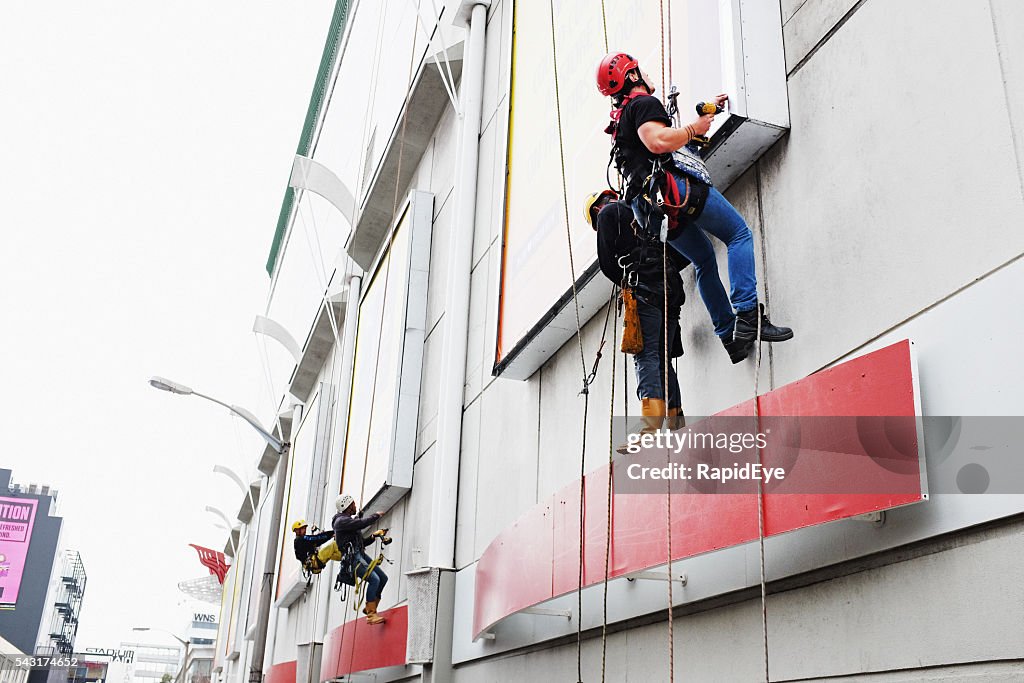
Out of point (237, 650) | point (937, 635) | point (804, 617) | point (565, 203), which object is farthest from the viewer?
point (237, 650)

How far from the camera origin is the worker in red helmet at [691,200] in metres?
5.09

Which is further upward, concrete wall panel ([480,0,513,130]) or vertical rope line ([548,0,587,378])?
concrete wall panel ([480,0,513,130])

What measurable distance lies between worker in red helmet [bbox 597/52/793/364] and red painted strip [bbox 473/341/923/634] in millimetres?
658

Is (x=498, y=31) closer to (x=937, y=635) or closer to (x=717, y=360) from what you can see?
(x=717, y=360)

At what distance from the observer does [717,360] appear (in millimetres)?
5898

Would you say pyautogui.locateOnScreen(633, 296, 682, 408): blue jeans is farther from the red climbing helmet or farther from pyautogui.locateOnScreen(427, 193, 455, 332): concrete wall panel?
pyautogui.locateOnScreen(427, 193, 455, 332): concrete wall panel

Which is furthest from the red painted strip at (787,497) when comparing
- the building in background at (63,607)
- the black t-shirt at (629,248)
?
the building in background at (63,607)

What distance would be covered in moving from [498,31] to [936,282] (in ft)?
32.0

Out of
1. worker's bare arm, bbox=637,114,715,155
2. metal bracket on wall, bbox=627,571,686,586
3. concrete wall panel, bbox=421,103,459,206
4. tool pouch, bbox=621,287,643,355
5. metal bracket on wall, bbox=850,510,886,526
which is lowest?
metal bracket on wall, bbox=627,571,686,586

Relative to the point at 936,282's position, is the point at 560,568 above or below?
below

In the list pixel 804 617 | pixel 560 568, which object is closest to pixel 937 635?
pixel 804 617

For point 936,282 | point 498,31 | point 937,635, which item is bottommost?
point 937,635

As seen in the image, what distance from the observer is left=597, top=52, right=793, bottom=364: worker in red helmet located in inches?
200

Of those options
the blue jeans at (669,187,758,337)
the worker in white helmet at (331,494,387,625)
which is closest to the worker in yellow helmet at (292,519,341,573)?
the worker in white helmet at (331,494,387,625)
